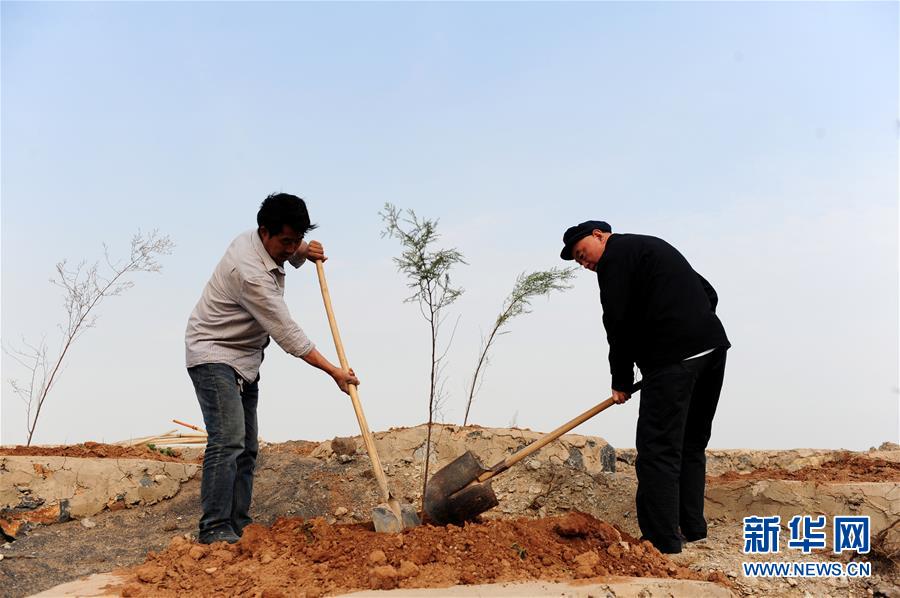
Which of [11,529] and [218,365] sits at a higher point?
[218,365]

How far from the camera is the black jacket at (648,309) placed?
14.8ft

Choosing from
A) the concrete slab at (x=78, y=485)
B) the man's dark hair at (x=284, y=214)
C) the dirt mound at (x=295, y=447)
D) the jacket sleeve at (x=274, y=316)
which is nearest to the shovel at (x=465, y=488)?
the jacket sleeve at (x=274, y=316)

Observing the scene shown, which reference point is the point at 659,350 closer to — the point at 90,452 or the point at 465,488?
the point at 465,488

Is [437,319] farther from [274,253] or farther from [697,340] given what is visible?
[697,340]

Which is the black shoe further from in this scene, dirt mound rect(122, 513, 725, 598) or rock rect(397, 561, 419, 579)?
rock rect(397, 561, 419, 579)

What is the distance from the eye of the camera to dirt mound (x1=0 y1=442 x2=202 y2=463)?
7.22 meters

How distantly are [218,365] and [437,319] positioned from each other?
167 cm

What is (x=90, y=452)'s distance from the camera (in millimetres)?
7320

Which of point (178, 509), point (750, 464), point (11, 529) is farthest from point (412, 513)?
point (750, 464)

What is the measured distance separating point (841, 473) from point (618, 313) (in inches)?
150

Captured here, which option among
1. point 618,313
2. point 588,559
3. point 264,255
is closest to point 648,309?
point 618,313

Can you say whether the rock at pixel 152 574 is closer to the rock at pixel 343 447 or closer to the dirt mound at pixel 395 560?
the dirt mound at pixel 395 560

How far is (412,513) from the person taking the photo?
4535 millimetres

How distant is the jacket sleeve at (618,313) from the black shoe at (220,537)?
7.86 ft
